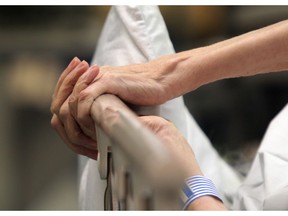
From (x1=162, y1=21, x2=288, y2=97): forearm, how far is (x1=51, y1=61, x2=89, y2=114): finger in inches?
5.4

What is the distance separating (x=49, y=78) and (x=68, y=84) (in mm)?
1434

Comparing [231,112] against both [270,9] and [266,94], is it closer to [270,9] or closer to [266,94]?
[266,94]

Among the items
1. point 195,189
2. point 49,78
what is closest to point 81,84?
point 195,189

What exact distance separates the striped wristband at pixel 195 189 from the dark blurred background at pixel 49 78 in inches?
63.4

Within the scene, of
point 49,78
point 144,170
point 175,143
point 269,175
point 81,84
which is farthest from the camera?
point 49,78

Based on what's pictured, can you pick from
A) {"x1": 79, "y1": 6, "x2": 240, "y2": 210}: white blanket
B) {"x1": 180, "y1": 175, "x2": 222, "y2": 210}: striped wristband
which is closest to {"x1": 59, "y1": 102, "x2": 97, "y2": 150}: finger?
{"x1": 79, "y1": 6, "x2": 240, "y2": 210}: white blanket

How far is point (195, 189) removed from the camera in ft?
1.76

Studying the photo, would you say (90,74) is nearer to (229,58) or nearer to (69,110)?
(69,110)

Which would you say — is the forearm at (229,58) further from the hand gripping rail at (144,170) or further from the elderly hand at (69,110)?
the hand gripping rail at (144,170)

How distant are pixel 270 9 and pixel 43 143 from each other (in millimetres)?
1112

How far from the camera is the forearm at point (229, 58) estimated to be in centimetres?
82

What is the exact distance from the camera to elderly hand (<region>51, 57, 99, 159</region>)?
2.57ft
